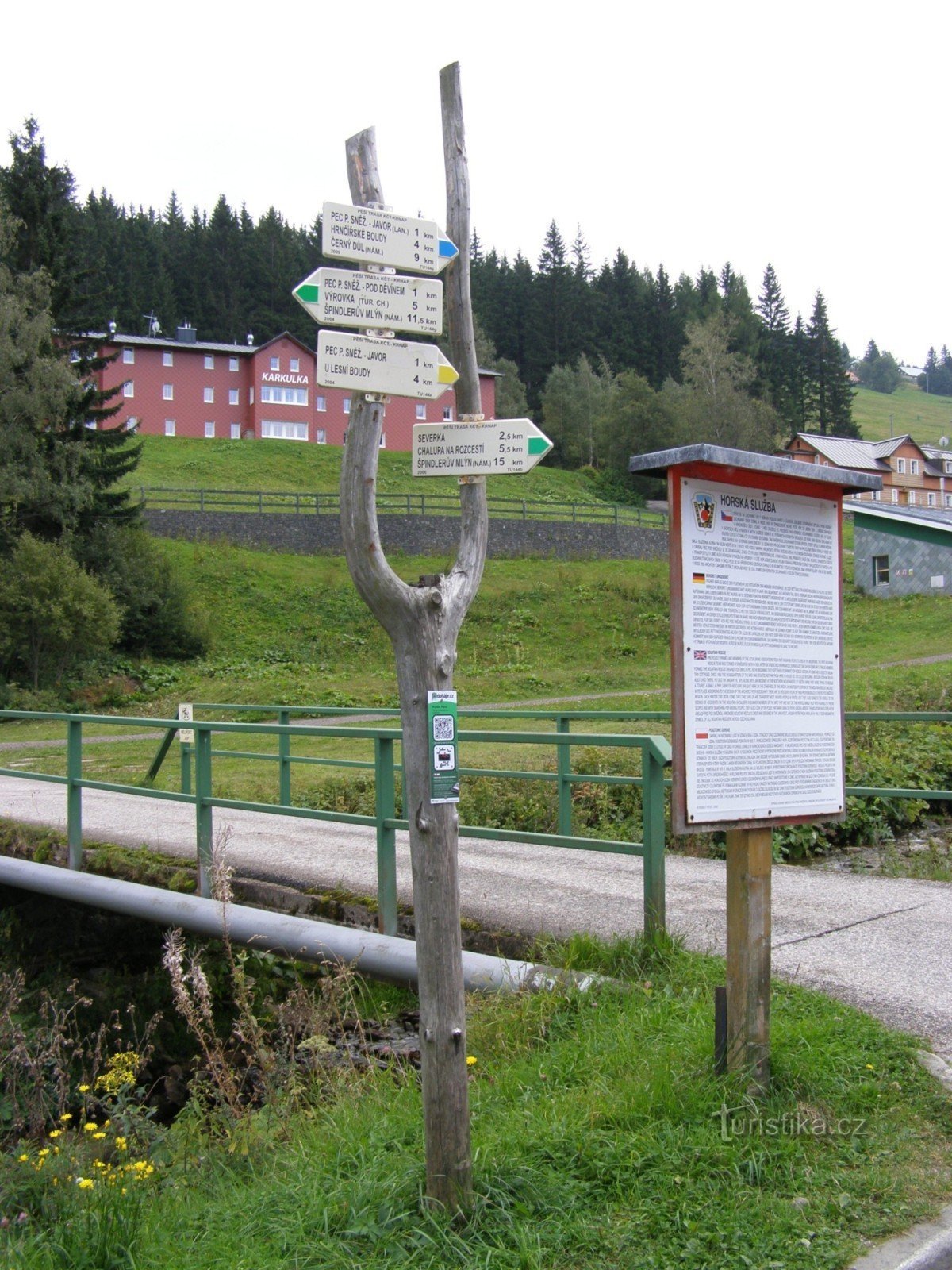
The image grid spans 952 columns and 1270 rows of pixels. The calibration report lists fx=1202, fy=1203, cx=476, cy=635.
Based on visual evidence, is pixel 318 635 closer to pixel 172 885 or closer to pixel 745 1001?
pixel 172 885

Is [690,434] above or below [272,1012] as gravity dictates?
above

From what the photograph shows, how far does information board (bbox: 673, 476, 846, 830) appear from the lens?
13.3 feet

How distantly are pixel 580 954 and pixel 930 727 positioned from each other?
35.0 ft

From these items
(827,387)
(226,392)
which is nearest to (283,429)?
(226,392)

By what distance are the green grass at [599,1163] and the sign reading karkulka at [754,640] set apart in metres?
0.94

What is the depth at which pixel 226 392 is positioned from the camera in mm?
75125

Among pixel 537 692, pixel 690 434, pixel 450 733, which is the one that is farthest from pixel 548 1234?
pixel 690 434

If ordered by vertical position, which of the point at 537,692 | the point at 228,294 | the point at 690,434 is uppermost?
the point at 228,294

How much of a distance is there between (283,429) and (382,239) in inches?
2878

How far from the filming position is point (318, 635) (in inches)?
1305

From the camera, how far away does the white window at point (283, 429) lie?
244ft

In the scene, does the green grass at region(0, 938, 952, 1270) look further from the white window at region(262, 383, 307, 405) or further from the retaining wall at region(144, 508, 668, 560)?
the white window at region(262, 383, 307, 405)

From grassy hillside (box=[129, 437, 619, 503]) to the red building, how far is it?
371 centimetres

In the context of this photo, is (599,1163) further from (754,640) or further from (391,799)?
(391,799)
